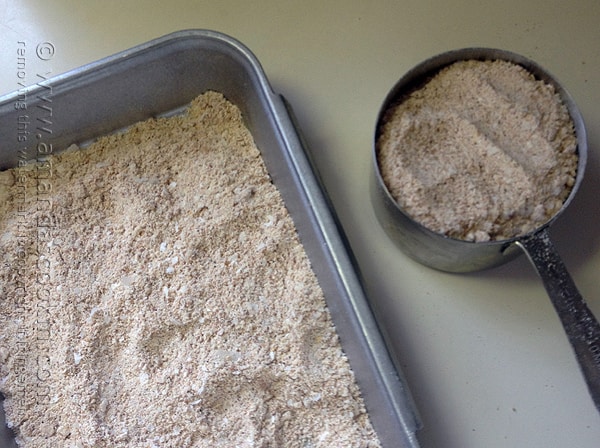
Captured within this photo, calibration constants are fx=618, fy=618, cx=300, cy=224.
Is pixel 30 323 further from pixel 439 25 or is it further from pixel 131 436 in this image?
pixel 439 25

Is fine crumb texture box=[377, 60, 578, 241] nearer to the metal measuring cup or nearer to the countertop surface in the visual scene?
the metal measuring cup

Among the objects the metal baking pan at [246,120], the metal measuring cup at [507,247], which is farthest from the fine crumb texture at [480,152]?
the metal baking pan at [246,120]

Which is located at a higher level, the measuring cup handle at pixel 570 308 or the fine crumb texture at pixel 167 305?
the fine crumb texture at pixel 167 305

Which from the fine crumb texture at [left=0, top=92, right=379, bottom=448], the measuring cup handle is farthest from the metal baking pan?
the measuring cup handle

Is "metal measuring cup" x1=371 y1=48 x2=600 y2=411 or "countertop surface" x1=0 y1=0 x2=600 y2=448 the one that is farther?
"countertop surface" x1=0 y1=0 x2=600 y2=448

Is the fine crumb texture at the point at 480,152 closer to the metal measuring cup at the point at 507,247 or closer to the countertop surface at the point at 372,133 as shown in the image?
the metal measuring cup at the point at 507,247

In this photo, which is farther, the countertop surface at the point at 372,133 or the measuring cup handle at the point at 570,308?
the countertop surface at the point at 372,133

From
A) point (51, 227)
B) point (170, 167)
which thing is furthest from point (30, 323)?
point (170, 167)
